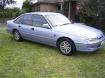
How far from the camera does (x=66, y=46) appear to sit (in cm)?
771

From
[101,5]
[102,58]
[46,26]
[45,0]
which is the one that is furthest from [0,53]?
[45,0]

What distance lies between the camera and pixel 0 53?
26.5 ft

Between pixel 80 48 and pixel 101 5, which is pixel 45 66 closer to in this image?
pixel 80 48

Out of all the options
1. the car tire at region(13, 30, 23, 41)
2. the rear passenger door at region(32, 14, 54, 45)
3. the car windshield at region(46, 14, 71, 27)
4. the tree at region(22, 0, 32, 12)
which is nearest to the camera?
the rear passenger door at region(32, 14, 54, 45)

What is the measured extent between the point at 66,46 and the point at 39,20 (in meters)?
1.94

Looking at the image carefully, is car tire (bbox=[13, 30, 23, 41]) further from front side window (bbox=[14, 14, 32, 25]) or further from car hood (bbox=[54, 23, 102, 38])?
car hood (bbox=[54, 23, 102, 38])

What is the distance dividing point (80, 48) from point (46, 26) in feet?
5.92

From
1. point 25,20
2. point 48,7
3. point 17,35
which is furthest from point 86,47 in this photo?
point 48,7

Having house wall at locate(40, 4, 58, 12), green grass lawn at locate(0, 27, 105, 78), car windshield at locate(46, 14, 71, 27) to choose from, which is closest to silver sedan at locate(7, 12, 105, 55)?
car windshield at locate(46, 14, 71, 27)

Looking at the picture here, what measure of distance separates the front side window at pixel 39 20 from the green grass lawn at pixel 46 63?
102cm

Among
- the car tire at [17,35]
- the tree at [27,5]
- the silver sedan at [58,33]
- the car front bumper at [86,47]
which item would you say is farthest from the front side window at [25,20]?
the tree at [27,5]

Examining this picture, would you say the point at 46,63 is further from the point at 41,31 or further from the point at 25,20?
the point at 25,20

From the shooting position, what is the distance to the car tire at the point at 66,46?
7.56 metres

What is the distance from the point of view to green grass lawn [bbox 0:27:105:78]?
605 centimetres
